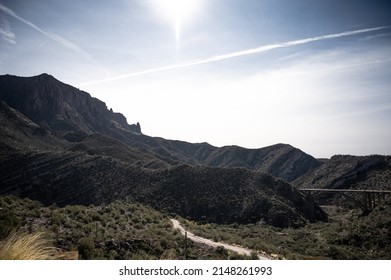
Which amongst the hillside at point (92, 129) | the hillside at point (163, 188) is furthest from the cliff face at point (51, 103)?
the hillside at point (163, 188)

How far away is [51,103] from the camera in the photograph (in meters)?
119

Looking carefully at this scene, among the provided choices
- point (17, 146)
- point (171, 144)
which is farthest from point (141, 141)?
point (17, 146)

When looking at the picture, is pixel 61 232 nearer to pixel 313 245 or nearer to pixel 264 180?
pixel 313 245

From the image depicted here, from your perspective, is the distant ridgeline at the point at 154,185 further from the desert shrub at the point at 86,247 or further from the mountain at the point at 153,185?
the desert shrub at the point at 86,247

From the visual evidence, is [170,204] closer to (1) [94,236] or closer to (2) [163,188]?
(2) [163,188]

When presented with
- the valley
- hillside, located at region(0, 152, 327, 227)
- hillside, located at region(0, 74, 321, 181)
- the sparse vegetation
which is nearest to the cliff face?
hillside, located at region(0, 74, 321, 181)

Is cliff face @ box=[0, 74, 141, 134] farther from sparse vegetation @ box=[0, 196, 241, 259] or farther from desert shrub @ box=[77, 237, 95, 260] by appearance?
desert shrub @ box=[77, 237, 95, 260]

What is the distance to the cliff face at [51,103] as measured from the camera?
107750mm

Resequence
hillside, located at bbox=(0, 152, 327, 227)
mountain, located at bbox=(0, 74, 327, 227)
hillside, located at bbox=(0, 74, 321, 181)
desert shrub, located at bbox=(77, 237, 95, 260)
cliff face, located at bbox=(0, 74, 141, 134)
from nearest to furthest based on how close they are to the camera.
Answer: desert shrub, located at bbox=(77, 237, 95, 260)
hillside, located at bbox=(0, 152, 327, 227)
mountain, located at bbox=(0, 74, 327, 227)
hillside, located at bbox=(0, 74, 321, 181)
cliff face, located at bbox=(0, 74, 141, 134)

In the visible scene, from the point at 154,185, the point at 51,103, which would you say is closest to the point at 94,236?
the point at 154,185

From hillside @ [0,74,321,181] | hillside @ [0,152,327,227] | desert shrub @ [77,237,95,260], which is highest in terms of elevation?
hillside @ [0,74,321,181]

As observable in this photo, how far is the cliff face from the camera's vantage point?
108 metres

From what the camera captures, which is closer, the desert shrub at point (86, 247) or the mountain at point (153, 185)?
the desert shrub at point (86, 247)
